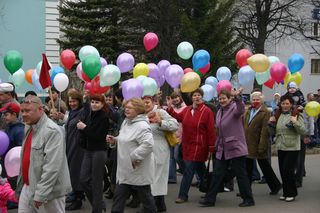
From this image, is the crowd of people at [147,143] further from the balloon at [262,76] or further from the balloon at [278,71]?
the balloon at [262,76]

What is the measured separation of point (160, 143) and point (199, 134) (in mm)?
877

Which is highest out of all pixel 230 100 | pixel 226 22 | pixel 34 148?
pixel 226 22

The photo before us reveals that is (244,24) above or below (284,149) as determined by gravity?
above

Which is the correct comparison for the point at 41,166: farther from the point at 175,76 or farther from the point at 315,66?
the point at 315,66

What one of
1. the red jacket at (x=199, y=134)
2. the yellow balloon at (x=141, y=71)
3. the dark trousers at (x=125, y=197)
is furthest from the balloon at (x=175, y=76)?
the dark trousers at (x=125, y=197)

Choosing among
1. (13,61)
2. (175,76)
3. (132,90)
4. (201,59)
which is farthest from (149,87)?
(13,61)

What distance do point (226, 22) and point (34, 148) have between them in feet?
91.1

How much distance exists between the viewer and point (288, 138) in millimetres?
8734

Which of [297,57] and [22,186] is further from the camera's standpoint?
[297,57]

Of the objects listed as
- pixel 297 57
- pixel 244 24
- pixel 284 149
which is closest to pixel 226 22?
pixel 244 24

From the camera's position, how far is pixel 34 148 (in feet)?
16.3

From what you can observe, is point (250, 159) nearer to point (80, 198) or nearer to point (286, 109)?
point (286, 109)

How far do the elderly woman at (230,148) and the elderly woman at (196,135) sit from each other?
162 mm

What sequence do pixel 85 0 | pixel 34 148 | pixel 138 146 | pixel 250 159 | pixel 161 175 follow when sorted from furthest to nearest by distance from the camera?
pixel 85 0, pixel 250 159, pixel 161 175, pixel 138 146, pixel 34 148
